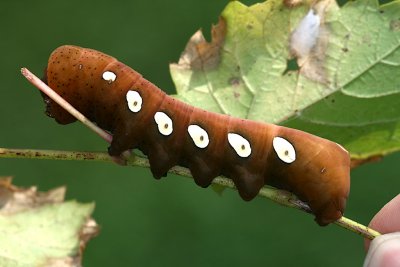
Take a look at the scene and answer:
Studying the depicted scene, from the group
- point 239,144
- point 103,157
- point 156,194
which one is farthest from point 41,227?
point 156,194

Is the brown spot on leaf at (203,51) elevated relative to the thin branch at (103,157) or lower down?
elevated

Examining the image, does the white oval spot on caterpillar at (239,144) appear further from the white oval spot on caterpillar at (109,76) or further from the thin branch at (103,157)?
the white oval spot on caterpillar at (109,76)

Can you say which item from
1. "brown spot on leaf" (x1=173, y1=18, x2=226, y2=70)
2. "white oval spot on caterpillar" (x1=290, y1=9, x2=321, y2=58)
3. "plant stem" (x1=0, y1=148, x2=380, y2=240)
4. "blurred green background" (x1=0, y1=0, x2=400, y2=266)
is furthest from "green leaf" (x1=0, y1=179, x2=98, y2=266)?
"blurred green background" (x1=0, y1=0, x2=400, y2=266)

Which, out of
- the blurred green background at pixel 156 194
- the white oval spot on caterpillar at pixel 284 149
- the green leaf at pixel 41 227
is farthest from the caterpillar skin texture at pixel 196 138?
the blurred green background at pixel 156 194

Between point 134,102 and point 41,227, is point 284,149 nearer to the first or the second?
point 134,102

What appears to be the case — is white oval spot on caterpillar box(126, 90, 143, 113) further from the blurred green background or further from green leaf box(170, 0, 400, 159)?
the blurred green background

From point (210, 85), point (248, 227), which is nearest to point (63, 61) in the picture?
point (210, 85)
